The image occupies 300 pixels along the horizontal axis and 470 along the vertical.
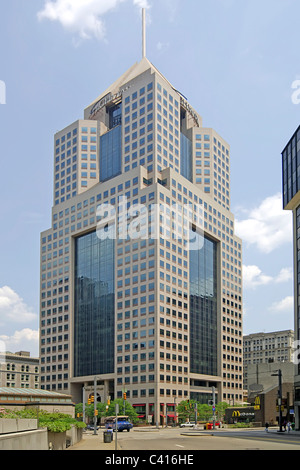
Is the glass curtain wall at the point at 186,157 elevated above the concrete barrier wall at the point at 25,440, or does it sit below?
above

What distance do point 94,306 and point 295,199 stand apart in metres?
77.8

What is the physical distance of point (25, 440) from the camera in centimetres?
2447

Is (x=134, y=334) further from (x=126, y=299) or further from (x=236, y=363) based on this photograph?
(x=236, y=363)

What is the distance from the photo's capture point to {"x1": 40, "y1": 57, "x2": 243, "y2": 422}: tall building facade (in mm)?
127875

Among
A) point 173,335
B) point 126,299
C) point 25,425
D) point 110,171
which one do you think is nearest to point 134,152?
point 110,171

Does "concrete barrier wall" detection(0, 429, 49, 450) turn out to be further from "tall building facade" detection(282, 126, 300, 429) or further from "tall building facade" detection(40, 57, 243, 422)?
"tall building facade" detection(40, 57, 243, 422)

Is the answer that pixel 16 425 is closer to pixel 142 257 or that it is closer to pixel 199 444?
pixel 199 444

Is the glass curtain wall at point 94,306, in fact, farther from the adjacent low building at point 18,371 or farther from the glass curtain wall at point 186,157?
the adjacent low building at point 18,371

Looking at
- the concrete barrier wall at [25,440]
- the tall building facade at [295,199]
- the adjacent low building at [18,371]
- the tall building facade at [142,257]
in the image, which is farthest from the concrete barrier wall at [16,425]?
the adjacent low building at [18,371]

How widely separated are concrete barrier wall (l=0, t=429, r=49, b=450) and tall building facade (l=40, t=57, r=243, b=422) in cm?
9379

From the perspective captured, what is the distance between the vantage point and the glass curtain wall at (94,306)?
137 metres

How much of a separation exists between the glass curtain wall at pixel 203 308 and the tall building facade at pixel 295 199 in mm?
64662

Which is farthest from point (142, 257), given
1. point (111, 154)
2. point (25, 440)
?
point (25, 440)

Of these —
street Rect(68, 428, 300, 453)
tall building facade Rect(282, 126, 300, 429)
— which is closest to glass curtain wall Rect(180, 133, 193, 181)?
tall building facade Rect(282, 126, 300, 429)
